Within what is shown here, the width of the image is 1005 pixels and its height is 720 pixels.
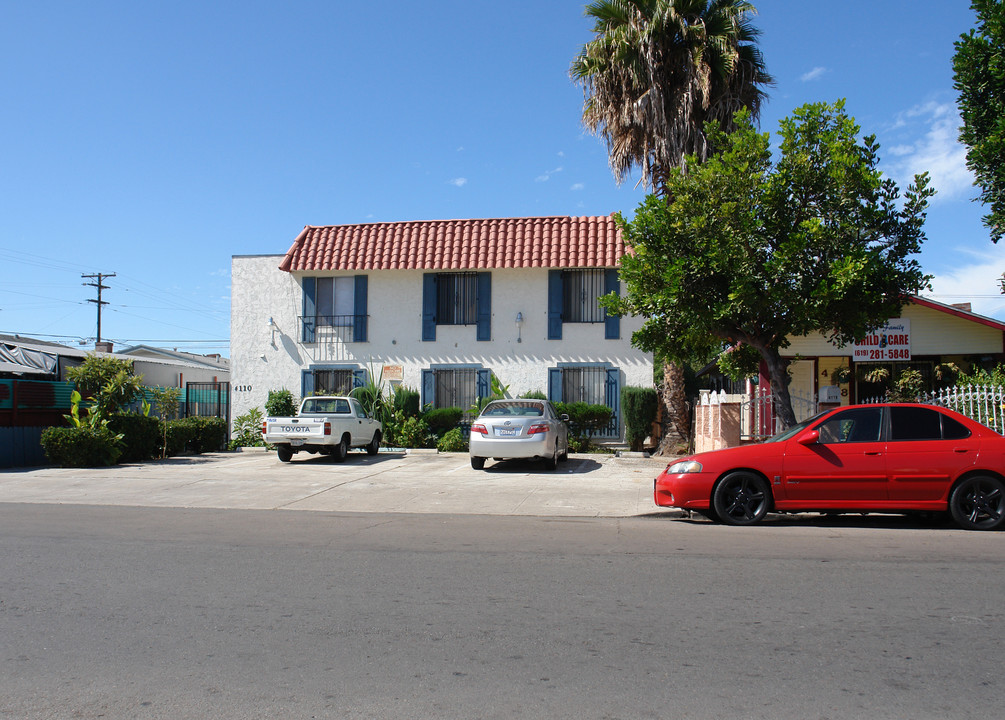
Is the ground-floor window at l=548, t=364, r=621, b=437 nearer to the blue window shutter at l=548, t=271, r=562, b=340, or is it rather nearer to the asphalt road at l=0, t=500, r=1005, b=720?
the blue window shutter at l=548, t=271, r=562, b=340

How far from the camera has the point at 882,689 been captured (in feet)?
13.2

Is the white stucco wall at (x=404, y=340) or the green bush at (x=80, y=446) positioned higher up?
the white stucco wall at (x=404, y=340)

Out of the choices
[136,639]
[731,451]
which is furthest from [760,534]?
[136,639]

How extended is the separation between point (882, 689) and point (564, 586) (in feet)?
8.42

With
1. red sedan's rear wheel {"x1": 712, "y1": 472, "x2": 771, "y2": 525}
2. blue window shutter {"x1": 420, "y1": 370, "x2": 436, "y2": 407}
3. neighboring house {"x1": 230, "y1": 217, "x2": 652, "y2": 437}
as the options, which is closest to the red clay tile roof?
neighboring house {"x1": 230, "y1": 217, "x2": 652, "y2": 437}

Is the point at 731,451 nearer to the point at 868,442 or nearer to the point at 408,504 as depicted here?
the point at 868,442

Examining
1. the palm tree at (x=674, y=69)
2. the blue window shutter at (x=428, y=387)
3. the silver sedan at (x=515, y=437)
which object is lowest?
the silver sedan at (x=515, y=437)

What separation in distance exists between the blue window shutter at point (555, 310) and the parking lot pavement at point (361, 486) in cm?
443

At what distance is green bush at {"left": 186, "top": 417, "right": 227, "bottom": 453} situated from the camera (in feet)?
65.8

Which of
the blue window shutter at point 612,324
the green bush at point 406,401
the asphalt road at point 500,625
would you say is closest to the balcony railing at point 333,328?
the green bush at point 406,401

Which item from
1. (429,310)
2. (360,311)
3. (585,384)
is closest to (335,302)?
(360,311)

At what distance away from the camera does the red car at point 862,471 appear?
893 centimetres

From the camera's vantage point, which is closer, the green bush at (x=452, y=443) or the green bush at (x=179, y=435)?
the green bush at (x=179, y=435)

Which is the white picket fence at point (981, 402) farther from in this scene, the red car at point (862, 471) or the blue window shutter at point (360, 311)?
the blue window shutter at point (360, 311)
